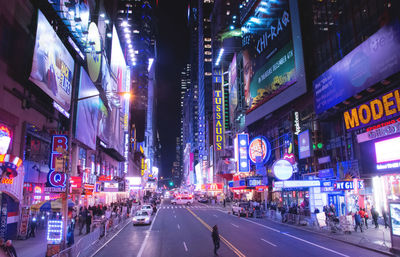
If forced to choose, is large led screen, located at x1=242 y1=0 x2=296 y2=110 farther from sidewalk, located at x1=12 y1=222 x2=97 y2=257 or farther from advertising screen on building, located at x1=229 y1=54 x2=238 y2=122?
sidewalk, located at x1=12 y1=222 x2=97 y2=257

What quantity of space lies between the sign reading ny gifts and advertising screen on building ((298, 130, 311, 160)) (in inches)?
386

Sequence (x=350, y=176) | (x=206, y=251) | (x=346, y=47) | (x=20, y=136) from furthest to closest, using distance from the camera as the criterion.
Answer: (x=346, y=47) → (x=350, y=176) → (x=20, y=136) → (x=206, y=251)

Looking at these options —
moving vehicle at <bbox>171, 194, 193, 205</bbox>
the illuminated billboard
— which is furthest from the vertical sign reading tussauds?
the illuminated billboard

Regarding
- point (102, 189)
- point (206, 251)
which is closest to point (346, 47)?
point (206, 251)

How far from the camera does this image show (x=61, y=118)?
28.9 m

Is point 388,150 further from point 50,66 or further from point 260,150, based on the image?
point 260,150

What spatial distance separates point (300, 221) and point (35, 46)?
27363 millimetres

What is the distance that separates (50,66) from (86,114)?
10744 millimetres

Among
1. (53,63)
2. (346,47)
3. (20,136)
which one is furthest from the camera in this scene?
(346,47)

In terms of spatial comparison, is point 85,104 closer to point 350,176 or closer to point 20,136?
Answer: point 20,136

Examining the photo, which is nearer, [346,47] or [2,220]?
[2,220]

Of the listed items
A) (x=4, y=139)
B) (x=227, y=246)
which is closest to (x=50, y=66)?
(x=4, y=139)

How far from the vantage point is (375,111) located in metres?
24.6

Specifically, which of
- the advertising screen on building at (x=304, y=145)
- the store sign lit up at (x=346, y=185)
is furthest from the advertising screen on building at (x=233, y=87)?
the store sign lit up at (x=346, y=185)
